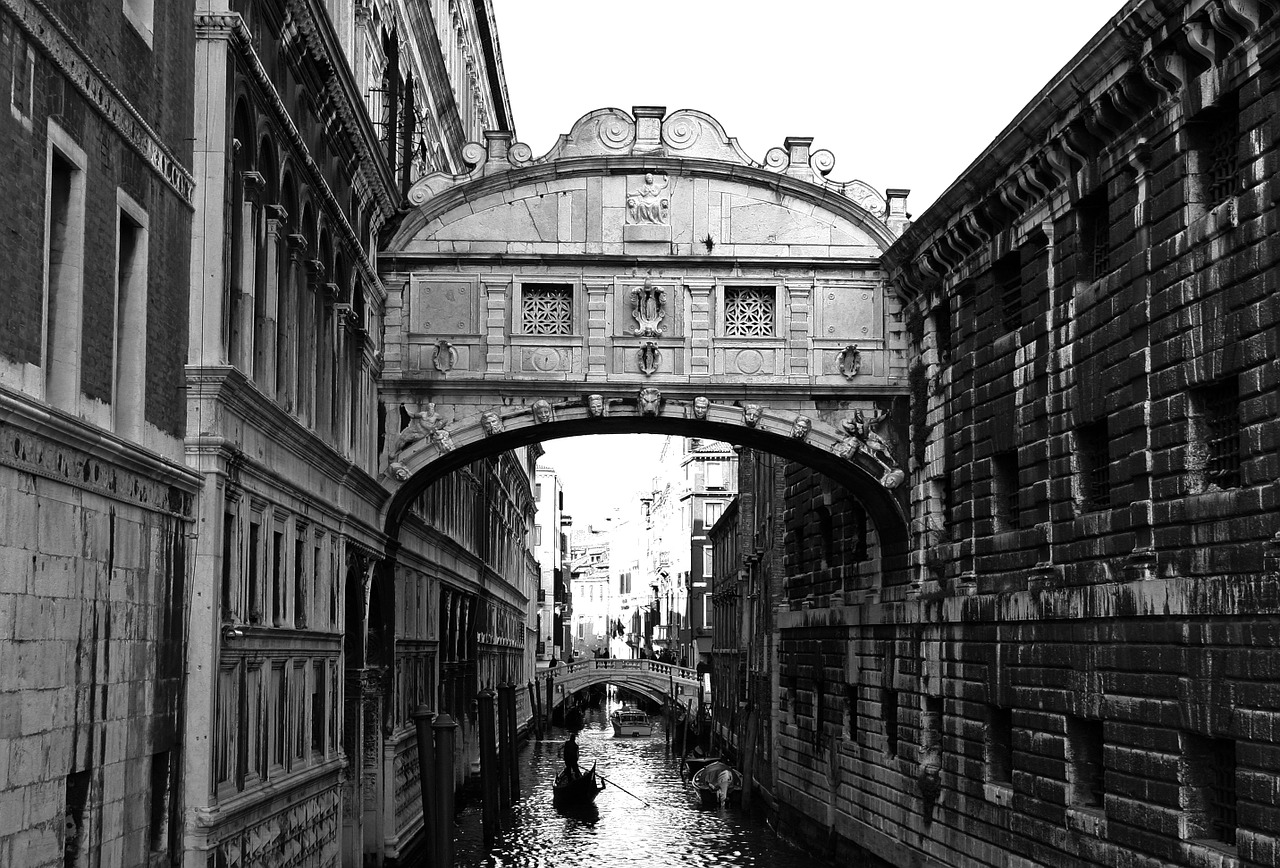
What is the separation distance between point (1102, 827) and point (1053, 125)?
7126 mm

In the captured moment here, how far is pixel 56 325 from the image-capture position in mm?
10328

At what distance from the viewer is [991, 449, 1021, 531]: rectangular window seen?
63.4 ft

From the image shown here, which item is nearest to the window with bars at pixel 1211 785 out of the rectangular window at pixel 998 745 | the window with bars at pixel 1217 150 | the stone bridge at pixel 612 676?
the window with bars at pixel 1217 150

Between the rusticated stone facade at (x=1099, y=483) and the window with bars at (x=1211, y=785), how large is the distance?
20 mm

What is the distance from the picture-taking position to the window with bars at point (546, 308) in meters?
22.8

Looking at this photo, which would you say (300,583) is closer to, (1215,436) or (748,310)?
(748,310)

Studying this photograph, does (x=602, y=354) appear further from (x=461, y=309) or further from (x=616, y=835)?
(x=616, y=835)

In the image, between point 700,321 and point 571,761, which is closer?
point 700,321

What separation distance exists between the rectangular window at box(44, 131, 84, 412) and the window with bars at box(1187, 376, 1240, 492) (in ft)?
29.4

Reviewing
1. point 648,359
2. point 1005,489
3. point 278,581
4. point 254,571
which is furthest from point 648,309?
point 254,571

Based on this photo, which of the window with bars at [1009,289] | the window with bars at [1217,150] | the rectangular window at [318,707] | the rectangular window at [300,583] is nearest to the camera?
the window with bars at [1217,150]

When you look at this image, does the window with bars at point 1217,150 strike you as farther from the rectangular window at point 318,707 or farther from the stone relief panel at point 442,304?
the stone relief panel at point 442,304

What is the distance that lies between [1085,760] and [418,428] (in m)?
10.3

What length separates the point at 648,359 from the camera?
22.5m
